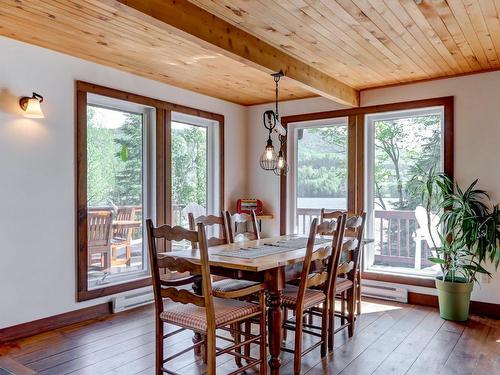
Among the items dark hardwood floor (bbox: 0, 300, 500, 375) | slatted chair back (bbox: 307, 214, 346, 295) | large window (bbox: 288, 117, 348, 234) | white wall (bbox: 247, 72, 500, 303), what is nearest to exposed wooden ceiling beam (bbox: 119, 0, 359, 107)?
large window (bbox: 288, 117, 348, 234)

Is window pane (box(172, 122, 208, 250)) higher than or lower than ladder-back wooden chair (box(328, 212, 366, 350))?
higher

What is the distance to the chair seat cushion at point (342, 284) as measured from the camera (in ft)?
10.5

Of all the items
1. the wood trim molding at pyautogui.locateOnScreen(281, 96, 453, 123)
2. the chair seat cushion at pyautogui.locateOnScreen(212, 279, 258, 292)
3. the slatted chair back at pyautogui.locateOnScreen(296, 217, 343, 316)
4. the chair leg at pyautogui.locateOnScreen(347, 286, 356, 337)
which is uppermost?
the wood trim molding at pyautogui.locateOnScreen(281, 96, 453, 123)

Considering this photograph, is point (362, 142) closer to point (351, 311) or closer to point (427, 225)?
point (427, 225)

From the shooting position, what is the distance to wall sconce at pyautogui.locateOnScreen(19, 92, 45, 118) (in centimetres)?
325

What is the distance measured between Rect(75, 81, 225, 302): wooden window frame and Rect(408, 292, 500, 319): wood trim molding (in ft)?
9.22

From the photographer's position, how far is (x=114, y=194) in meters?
4.13

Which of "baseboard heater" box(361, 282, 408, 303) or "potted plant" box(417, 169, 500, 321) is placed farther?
"baseboard heater" box(361, 282, 408, 303)

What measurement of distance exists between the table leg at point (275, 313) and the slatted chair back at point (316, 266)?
0.18 m

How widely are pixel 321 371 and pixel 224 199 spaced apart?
3.01 metres

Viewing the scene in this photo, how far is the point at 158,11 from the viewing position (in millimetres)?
2336

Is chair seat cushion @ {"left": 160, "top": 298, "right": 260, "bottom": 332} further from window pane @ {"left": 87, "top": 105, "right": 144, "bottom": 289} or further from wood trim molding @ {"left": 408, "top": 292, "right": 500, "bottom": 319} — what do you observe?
wood trim molding @ {"left": 408, "top": 292, "right": 500, "bottom": 319}

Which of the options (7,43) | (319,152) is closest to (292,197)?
(319,152)

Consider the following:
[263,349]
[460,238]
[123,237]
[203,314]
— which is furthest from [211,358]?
[460,238]
